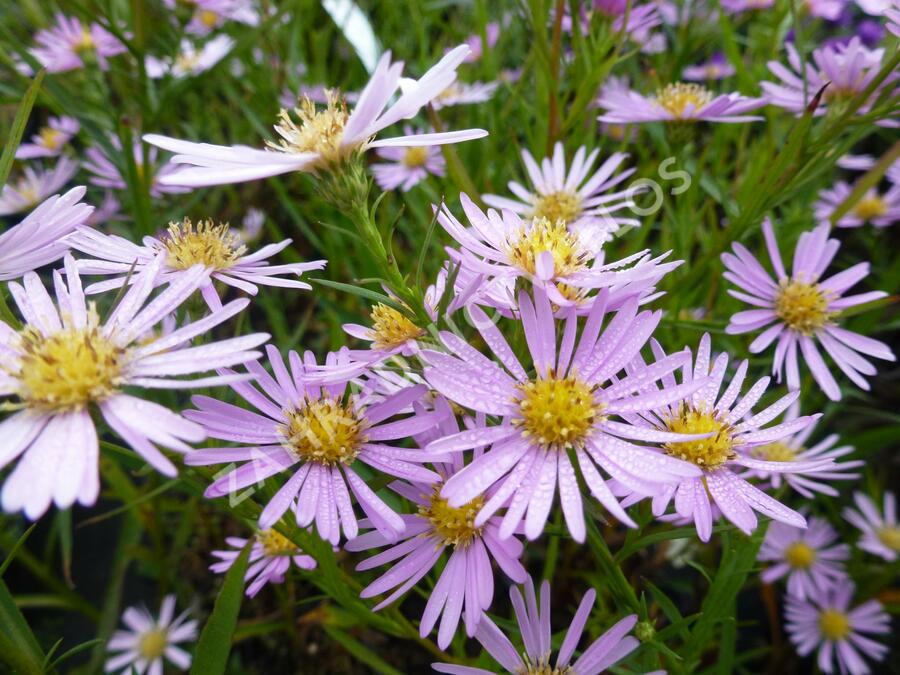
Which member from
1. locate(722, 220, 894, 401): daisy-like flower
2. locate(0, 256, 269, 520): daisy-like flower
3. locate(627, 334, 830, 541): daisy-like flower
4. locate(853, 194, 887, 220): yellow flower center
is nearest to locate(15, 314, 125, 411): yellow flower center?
locate(0, 256, 269, 520): daisy-like flower

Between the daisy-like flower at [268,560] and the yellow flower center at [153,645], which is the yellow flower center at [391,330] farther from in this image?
the yellow flower center at [153,645]

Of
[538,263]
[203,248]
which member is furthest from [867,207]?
[203,248]

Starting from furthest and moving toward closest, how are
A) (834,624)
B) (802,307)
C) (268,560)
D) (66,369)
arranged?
1. (834,624)
2. (802,307)
3. (268,560)
4. (66,369)

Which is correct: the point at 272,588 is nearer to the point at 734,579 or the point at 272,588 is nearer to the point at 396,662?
the point at 396,662

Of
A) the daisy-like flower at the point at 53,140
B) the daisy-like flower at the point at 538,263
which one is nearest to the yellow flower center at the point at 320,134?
the daisy-like flower at the point at 538,263

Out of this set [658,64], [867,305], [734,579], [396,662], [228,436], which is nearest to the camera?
[228,436]

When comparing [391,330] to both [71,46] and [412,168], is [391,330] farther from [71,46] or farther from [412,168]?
[71,46]

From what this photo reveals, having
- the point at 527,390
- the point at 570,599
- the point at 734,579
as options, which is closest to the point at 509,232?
the point at 527,390

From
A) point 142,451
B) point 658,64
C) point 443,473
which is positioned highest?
point 658,64
